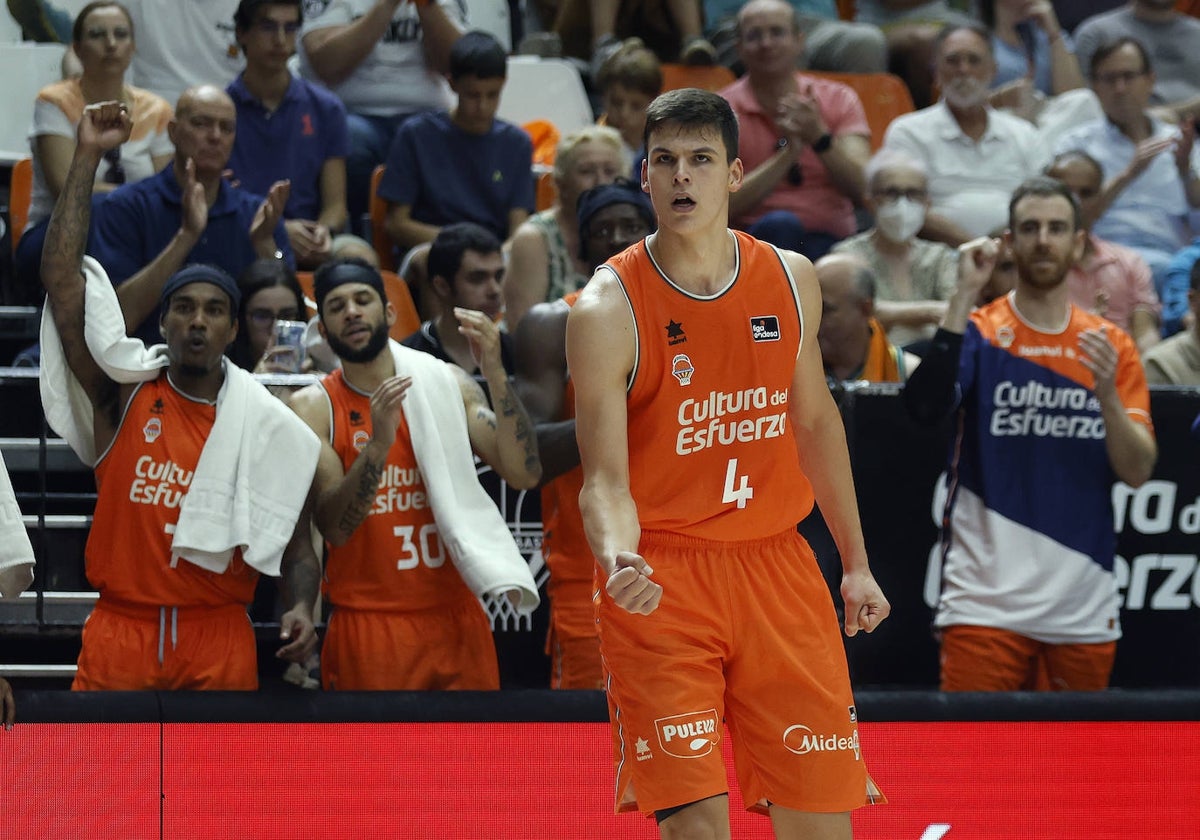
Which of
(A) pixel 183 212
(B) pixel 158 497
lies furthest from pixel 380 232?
(B) pixel 158 497

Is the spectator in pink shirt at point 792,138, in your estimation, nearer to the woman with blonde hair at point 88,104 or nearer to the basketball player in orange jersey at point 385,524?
the basketball player in orange jersey at point 385,524

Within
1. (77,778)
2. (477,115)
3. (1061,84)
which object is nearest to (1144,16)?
(1061,84)

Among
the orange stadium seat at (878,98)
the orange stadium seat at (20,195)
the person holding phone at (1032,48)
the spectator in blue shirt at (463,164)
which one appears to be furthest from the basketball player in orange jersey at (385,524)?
the person holding phone at (1032,48)

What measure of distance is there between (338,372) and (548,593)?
1.12m

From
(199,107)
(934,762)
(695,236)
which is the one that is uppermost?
(199,107)

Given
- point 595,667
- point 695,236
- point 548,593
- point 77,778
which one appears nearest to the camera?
point 695,236

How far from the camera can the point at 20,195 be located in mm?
7453

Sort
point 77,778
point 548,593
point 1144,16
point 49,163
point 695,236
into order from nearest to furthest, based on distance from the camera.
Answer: point 695,236
point 77,778
point 548,593
point 49,163
point 1144,16

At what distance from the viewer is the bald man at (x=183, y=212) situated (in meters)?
6.47

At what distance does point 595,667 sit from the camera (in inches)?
217

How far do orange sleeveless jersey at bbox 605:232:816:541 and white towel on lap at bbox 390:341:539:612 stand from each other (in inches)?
61.4

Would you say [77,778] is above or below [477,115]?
below

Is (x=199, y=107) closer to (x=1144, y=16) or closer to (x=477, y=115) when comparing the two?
(x=477, y=115)

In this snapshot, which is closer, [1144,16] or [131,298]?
[131,298]
